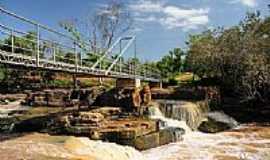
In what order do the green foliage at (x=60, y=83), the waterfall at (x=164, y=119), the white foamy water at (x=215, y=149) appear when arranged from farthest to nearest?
the green foliage at (x=60, y=83)
the waterfall at (x=164, y=119)
the white foamy water at (x=215, y=149)

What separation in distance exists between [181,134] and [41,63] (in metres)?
8.40

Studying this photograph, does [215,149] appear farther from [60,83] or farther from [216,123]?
[60,83]

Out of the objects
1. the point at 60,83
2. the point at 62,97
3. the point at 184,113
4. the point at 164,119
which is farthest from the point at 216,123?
the point at 60,83

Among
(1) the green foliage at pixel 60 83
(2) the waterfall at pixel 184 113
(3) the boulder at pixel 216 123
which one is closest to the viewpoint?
(3) the boulder at pixel 216 123

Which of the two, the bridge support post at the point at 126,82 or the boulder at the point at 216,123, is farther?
the bridge support post at the point at 126,82

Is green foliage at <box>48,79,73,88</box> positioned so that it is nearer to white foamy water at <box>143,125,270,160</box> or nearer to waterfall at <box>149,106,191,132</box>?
waterfall at <box>149,106,191,132</box>

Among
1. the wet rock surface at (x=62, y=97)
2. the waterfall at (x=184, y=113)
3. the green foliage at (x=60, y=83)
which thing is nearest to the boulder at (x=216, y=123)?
the waterfall at (x=184, y=113)

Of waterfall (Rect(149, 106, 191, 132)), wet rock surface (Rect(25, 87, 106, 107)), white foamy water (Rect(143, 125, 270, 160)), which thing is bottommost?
white foamy water (Rect(143, 125, 270, 160))

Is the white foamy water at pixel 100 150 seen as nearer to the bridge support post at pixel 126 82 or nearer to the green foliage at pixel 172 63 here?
the bridge support post at pixel 126 82

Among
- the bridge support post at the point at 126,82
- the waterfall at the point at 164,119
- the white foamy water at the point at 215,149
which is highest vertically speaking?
the bridge support post at the point at 126,82

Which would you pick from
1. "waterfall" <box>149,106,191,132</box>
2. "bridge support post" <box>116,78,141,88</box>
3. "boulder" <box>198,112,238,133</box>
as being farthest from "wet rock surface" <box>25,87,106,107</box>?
"boulder" <box>198,112,238,133</box>

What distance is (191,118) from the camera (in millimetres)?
23562

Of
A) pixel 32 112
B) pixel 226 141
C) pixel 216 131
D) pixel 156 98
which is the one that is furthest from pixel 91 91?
pixel 226 141

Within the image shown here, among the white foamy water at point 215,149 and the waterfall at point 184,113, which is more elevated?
the waterfall at point 184,113
